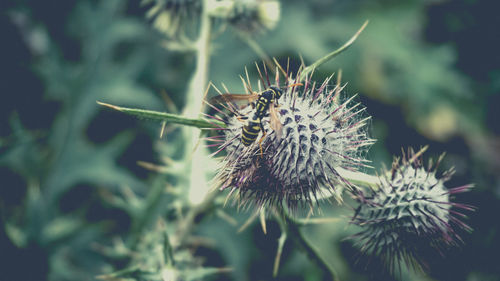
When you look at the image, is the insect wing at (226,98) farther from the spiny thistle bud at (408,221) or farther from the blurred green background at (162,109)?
the blurred green background at (162,109)

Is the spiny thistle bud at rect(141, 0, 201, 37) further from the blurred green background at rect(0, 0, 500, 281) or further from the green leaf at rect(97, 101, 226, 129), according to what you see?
the green leaf at rect(97, 101, 226, 129)

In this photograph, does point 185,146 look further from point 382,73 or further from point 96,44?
point 382,73

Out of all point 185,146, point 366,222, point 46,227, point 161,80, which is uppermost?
point 161,80

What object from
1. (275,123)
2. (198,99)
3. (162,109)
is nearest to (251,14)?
(198,99)

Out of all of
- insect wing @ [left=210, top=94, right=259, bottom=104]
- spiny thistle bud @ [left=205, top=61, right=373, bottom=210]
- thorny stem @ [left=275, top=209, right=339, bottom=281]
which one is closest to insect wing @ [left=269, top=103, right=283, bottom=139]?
spiny thistle bud @ [left=205, top=61, right=373, bottom=210]

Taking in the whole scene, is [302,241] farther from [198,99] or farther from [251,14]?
[251,14]

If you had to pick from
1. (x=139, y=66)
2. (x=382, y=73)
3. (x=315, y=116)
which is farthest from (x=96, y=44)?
(x=382, y=73)
